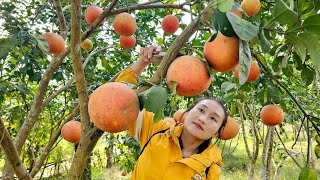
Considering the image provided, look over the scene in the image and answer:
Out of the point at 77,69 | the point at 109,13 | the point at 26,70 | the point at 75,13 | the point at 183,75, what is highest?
the point at 26,70

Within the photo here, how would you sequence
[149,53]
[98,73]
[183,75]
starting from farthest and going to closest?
1. [98,73]
2. [149,53]
3. [183,75]

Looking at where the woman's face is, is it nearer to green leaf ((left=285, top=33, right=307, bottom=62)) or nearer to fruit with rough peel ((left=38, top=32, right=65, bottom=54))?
green leaf ((left=285, top=33, right=307, bottom=62))

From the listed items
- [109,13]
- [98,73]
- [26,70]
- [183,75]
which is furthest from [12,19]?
[98,73]

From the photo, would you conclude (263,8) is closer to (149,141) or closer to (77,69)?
(149,141)

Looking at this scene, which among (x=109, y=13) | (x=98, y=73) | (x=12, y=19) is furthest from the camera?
(x=98, y=73)

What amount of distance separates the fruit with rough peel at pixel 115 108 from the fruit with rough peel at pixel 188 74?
0.11m

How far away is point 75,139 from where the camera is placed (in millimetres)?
2129

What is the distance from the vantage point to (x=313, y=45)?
0.80 metres

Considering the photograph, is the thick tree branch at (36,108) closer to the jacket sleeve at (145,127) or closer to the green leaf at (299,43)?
the jacket sleeve at (145,127)

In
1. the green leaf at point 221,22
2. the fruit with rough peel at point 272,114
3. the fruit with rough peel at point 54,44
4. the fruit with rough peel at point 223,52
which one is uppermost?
the fruit with rough peel at point 54,44

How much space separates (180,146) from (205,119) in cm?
17

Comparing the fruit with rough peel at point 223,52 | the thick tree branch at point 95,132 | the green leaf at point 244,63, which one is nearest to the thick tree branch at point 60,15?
the thick tree branch at point 95,132

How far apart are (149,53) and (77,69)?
0.24 meters

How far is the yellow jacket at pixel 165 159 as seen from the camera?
56.9 inches
